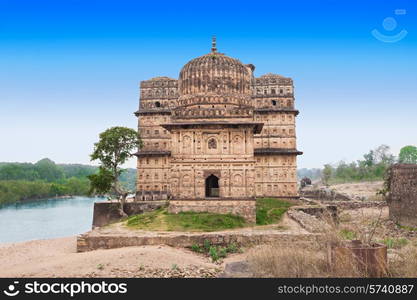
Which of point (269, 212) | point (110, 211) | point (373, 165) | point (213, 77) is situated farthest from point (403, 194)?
point (373, 165)

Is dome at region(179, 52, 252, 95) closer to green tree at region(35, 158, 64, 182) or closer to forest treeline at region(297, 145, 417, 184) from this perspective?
forest treeline at region(297, 145, 417, 184)

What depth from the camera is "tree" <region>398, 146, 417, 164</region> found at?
8935 centimetres

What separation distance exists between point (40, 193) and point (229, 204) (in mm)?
65943

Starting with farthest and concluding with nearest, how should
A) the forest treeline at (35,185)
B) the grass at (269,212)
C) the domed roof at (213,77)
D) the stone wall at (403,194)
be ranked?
the forest treeline at (35,185), the stone wall at (403,194), the domed roof at (213,77), the grass at (269,212)

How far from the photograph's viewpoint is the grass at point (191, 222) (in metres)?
19.2

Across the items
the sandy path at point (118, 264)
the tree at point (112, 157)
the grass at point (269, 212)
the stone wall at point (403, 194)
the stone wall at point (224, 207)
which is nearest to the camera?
the sandy path at point (118, 264)

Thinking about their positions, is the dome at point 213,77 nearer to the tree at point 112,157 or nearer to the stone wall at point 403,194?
the tree at point 112,157

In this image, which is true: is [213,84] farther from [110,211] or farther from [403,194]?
[403,194]

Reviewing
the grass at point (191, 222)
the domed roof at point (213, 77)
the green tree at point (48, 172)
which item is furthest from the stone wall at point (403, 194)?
the green tree at point (48, 172)

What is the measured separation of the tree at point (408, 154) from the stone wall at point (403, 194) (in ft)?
231

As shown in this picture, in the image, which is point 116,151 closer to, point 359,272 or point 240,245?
point 240,245

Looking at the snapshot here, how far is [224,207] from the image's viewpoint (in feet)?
68.8

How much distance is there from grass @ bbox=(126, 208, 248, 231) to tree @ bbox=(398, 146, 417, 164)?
84.0 meters

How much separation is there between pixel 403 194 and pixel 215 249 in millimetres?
17284
